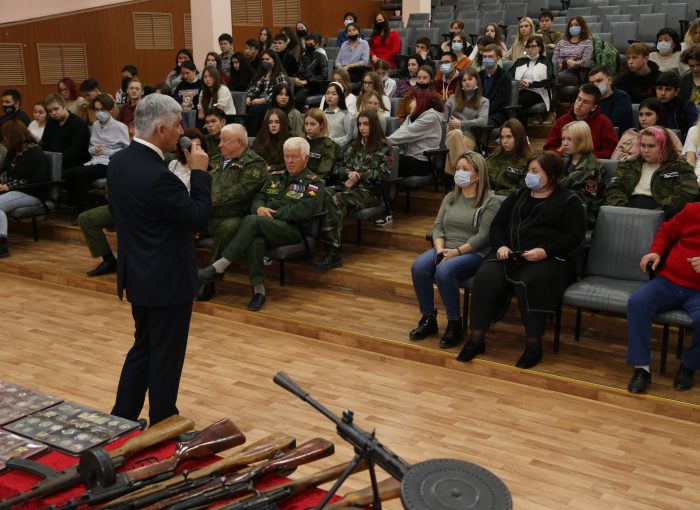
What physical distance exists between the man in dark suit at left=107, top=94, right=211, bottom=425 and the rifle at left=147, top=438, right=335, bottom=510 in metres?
0.98

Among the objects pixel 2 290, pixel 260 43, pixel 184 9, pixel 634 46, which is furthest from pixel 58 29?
pixel 634 46

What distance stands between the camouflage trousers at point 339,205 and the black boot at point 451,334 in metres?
1.20

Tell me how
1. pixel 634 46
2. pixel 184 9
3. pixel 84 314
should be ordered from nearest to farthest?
1. pixel 84 314
2. pixel 634 46
3. pixel 184 9

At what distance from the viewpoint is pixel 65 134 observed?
6.64 metres

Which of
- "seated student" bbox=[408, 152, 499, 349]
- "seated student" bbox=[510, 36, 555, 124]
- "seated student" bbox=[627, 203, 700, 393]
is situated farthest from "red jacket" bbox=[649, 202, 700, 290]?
"seated student" bbox=[510, 36, 555, 124]

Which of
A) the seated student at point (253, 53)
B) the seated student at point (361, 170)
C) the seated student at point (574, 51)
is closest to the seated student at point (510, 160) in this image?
the seated student at point (361, 170)

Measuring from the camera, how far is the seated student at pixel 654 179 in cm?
414

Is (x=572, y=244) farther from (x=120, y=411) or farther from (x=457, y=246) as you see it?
(x=120, y=411)

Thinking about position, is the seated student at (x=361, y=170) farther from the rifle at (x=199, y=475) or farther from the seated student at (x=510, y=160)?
the rifle at (x=199, y=475)

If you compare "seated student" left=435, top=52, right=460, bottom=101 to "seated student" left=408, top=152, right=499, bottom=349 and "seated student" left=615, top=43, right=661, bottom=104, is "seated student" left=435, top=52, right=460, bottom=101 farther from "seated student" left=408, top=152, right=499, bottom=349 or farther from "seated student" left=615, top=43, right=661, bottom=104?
"seated student" left=408, top=152, right=499, bottom=349

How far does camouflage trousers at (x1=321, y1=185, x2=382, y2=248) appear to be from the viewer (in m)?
5.05

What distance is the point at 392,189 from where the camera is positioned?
18.6 feet

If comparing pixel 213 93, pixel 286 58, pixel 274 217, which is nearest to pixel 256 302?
pixel 274 217

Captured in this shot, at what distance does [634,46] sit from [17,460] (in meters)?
5.32
